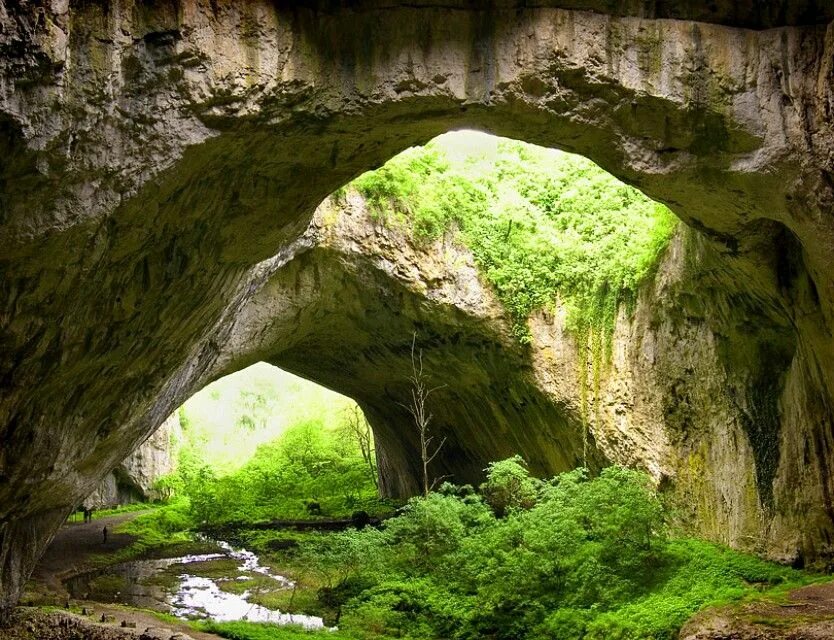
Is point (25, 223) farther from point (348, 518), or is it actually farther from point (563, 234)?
point (348, 518)

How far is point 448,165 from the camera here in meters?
15.1

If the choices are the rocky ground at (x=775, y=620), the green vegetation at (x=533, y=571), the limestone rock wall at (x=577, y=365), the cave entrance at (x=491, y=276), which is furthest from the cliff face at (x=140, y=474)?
the rocky ground at (x=775, y=620)

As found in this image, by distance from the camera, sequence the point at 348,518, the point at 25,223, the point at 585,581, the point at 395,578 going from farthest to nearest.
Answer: the point at 348,518 → the point at 395,578 → the point at 585,581 → the point at 25,223

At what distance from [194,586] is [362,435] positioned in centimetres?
1314

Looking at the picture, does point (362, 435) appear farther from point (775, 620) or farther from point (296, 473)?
point (775, 620)

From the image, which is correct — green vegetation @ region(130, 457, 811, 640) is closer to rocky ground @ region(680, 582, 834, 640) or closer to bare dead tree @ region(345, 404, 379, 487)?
rocky ground @ region(680, 582, 834, 640)

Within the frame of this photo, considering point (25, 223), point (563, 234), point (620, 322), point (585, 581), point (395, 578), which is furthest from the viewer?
point (563, 234)

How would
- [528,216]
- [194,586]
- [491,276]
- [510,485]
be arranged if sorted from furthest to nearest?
[528,216], [491,276], [194,586], [510,485]

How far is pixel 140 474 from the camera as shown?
28.0 meters

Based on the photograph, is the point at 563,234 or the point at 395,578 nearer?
the point at 395,578

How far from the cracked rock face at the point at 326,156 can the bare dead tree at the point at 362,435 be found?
15909mm

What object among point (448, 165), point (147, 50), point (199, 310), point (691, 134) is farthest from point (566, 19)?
point (448, 165)

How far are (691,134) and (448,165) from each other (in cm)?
768

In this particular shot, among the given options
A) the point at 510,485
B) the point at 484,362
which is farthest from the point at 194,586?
the point at 484,362
